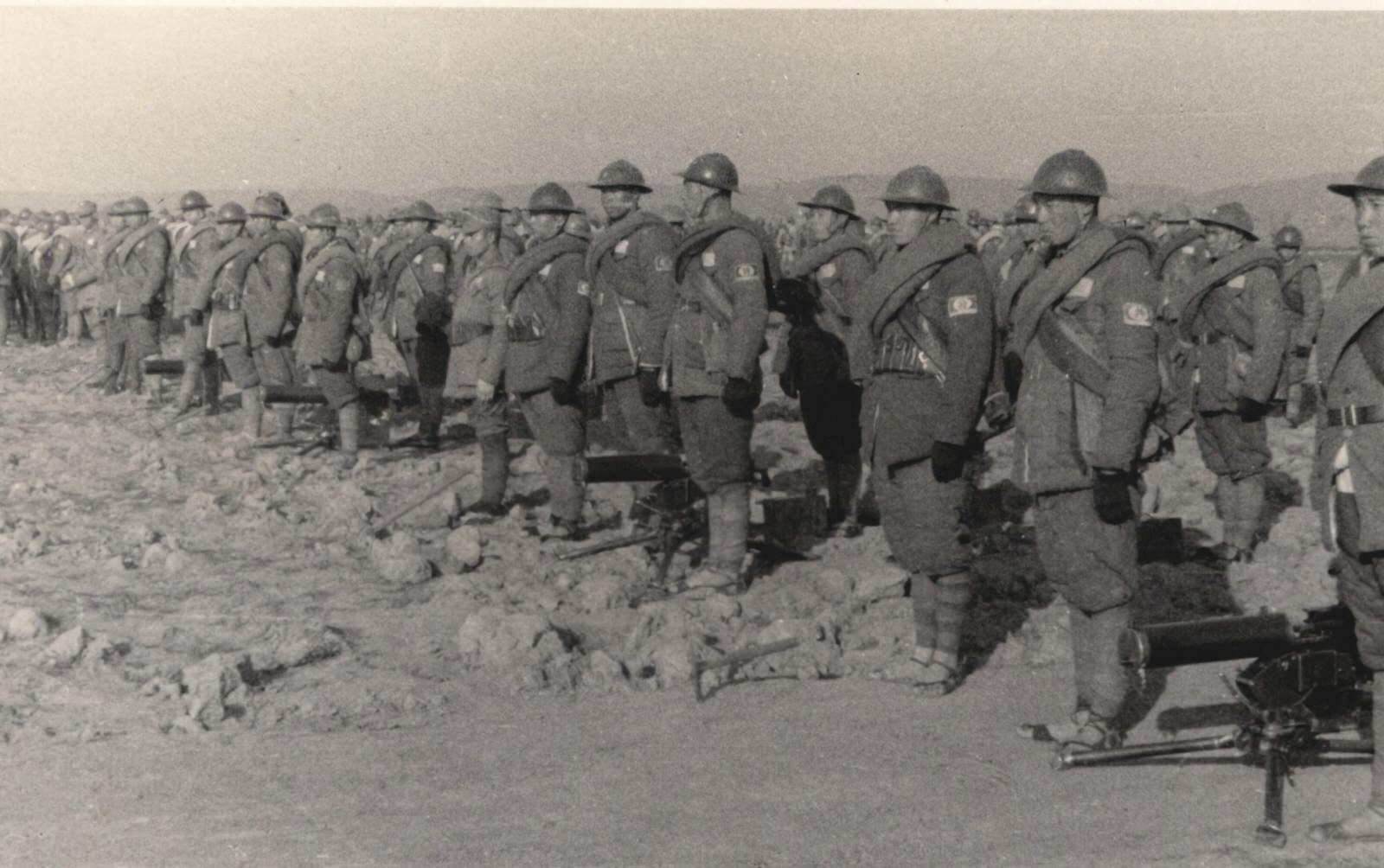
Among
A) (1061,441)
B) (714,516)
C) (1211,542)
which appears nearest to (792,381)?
(714,516)

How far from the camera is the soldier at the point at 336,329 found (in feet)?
33.8

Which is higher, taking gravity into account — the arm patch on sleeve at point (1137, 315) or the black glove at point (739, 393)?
the arm patch on sleeve at point (1137, 315)

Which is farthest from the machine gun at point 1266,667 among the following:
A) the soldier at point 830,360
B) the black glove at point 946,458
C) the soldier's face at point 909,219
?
the soldier at point 830,360

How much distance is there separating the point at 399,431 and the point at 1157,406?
29.1 feet

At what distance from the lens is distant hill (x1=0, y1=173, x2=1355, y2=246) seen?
43594 millimetres

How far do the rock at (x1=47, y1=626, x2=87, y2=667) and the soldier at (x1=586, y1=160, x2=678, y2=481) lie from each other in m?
3.31

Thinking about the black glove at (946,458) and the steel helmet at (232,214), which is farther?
the steel helmet at (232,214)

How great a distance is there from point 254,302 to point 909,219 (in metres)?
6.81

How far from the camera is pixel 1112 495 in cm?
479

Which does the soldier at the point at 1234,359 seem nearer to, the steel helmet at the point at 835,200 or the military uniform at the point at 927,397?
the steel helmet at the point at 835,200

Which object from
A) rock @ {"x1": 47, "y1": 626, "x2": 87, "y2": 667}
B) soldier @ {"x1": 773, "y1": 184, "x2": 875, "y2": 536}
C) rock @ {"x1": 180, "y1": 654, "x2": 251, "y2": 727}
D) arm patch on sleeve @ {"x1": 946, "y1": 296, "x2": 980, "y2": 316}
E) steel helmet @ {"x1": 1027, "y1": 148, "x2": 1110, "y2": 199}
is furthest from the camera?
soldier @ {"x1": 773, "y1": 184, "x2": 875, "y2": 536}

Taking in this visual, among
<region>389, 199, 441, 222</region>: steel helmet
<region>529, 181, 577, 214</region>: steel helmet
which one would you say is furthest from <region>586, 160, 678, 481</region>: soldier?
<region>389, 199, 441, 222</region>: steel helmet

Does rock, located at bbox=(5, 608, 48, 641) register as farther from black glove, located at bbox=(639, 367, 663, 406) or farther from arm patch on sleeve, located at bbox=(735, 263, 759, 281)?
arm patch on sleeve, located at bbox=(735, 263, 759, 281)

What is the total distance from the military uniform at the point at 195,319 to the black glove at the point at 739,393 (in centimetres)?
635
